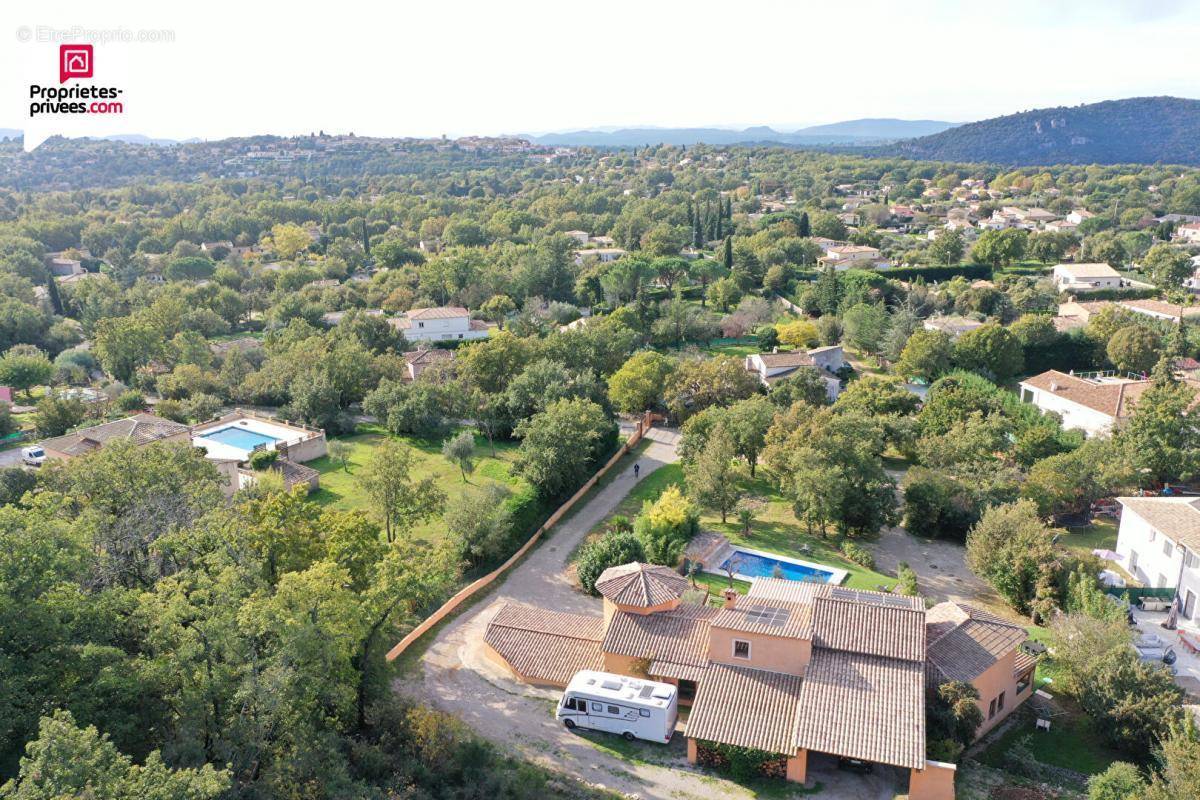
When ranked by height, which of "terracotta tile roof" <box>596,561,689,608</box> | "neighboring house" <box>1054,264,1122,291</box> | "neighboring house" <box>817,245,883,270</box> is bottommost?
"terracotta tile roof" <box>596,561,689,608</box>

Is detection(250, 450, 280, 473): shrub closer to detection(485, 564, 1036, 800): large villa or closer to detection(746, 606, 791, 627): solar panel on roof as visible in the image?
detection(485, 564, 1036, 800): large villa

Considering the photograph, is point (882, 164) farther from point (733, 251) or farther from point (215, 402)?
point (215, 402)

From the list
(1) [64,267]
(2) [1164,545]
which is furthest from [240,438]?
(1) [64,267]

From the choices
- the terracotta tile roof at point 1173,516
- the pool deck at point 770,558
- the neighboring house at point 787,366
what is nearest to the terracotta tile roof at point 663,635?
the pool deck at point 770,558

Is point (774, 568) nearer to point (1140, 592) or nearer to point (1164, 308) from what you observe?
point (1140, 592)

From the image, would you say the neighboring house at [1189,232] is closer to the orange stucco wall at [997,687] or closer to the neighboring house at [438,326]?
the neighboring house at [438,326]

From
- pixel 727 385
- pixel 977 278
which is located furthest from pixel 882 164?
pixel 727 385

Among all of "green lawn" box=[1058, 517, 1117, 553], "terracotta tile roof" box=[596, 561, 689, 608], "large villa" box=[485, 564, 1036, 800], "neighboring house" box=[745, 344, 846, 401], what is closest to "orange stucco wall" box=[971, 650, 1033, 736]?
"large villa" box=[485, 564, 1036, 800]
